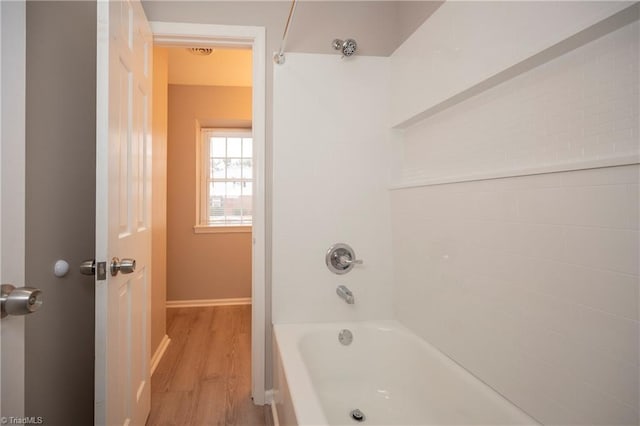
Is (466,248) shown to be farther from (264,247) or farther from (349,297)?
(264,247)

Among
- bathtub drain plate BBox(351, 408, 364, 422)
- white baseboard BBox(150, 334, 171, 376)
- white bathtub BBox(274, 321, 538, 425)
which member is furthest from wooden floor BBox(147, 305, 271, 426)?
bathtub drain plate BBox(351, 408, 364, 422)

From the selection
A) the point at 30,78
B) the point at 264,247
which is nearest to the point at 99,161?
the point at 30,78

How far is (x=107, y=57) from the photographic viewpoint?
1.12 metres

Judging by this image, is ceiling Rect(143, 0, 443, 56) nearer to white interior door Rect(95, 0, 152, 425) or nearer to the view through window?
white interior door Rect(95, 0, 152, 425)

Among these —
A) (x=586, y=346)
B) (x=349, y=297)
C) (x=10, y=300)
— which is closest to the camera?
(x=10, y=300)

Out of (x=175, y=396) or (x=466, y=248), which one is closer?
(x=466, y=248)

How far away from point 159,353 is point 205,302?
133 cm

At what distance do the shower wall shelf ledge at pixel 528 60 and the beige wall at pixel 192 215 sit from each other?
2653mm

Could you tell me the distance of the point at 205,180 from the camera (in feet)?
13.4

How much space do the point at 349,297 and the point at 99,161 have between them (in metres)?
1.34

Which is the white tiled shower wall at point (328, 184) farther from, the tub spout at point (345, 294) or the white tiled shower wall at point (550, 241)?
the white tiled shower wall at point (550, 241)

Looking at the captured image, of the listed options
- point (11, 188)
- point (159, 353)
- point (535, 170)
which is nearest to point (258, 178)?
point (11, 188)

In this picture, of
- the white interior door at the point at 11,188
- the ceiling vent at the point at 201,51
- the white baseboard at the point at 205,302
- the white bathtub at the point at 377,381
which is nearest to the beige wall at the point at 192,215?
the white baseboard at the point at 205,302

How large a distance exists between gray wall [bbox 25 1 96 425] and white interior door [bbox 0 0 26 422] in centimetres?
29
